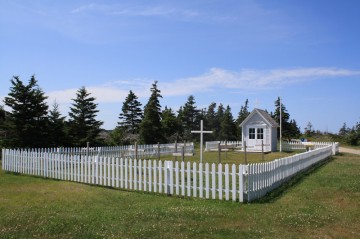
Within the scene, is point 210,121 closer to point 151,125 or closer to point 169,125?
point 169,125

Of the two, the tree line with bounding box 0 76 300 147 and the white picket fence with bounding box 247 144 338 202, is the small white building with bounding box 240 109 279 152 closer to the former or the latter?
the tree line with bounding box 0 76 300 147

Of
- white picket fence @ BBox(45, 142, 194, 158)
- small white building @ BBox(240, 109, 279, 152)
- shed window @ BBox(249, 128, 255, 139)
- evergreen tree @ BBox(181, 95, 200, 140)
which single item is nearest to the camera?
white picket fence @ BBox(45, 142, 194, 158)

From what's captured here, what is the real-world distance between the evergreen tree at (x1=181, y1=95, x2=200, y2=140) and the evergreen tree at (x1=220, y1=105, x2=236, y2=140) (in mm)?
3666

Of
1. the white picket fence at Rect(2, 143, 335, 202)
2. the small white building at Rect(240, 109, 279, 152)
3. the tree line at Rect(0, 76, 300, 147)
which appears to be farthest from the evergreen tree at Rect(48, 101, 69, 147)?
the small white building at Rect(240, 109, 279, 152)

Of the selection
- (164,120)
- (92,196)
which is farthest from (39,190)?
(164,120)

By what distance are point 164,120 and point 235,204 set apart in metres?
31.5

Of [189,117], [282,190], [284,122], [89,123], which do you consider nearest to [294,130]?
[284,122]

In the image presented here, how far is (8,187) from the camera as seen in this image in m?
12.0

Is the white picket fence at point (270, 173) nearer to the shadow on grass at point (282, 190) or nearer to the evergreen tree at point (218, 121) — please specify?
the shadow on grass at point (282, 190)

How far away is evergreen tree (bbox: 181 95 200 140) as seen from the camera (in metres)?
46.4

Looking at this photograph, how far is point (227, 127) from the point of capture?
46906 mm

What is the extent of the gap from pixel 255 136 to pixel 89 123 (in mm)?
15710

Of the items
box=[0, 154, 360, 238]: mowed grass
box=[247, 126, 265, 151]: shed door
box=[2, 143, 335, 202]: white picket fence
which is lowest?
box=[0, 154, 360, 238]: mowed grass

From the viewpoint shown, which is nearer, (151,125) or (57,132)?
(57,132)
